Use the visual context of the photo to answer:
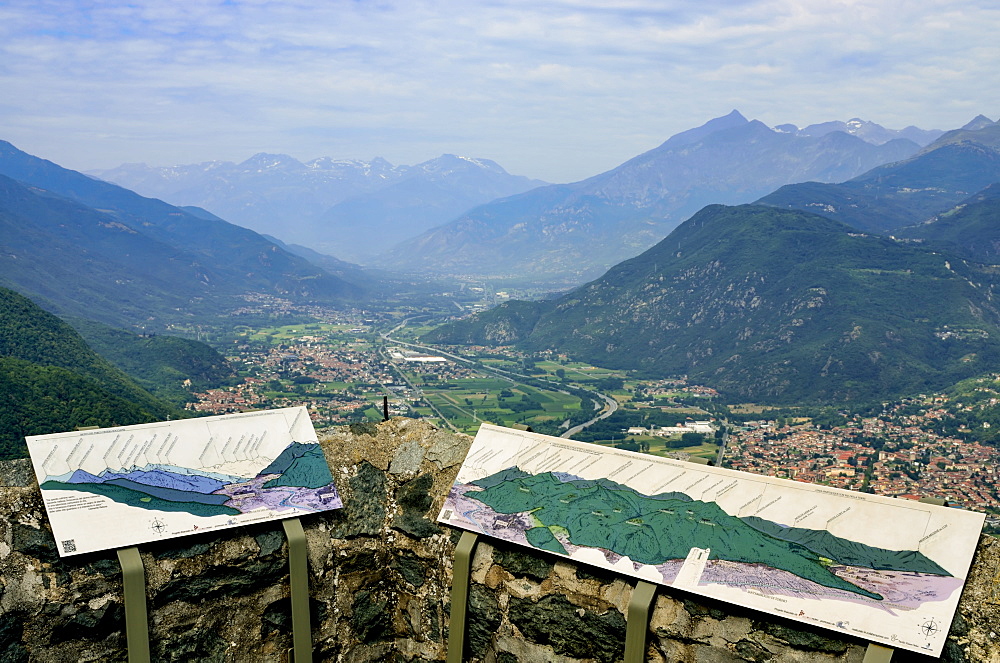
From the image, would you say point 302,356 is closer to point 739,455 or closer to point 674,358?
point 674,358

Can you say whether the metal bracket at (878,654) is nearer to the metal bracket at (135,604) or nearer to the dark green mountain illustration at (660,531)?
the dark green mountain illustration at (660,531)

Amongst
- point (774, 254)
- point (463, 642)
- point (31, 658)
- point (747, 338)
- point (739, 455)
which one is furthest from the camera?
point (774, 254)

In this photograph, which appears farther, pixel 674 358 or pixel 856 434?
pixel 674 358

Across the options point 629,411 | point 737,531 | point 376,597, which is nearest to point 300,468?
point 376,597

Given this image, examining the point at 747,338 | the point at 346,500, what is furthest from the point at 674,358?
the point at 346,500

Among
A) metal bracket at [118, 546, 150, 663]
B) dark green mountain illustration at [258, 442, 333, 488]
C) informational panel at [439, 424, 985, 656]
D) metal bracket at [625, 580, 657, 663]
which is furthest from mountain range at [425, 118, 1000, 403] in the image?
metal bracket at [118, 546, 150, 663]

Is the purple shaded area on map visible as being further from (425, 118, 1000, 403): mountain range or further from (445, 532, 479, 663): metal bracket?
(425, 118, 1000, 403): mountain range

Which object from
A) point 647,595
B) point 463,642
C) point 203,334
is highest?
point 647,595
